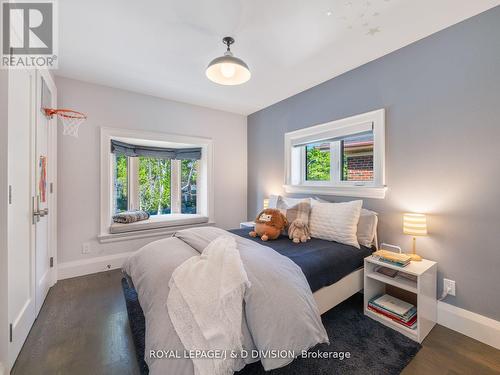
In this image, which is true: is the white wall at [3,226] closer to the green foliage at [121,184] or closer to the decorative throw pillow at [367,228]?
the green foliage at [121,184]

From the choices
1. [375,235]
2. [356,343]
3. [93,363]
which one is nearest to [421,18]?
[375,235]

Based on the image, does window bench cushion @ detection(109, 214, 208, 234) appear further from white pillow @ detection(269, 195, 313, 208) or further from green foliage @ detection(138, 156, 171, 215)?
white pillow @ detection(269, 195, 313, 208)

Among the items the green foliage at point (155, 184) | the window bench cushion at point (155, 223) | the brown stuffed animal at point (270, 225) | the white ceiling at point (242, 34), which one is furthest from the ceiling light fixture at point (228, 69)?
the green foliage at point (155, 184)

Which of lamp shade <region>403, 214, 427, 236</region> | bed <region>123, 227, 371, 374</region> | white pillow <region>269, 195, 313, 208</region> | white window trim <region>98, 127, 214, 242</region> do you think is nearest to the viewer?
bed <region>123, 227, 371, 374</region>

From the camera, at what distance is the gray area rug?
1392mm

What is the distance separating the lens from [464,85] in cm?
177

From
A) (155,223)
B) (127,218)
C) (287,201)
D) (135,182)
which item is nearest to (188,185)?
(135,182)

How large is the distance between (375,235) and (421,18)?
1859 mm

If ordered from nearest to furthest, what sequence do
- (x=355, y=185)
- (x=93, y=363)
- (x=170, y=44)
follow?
1. (x=93, y=363)
2. (x=170, y=44)
3. (x=355, y=185)

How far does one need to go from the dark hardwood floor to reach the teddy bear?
3.66 ft

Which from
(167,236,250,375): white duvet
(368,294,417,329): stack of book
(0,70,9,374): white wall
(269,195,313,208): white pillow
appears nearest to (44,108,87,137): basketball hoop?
(0,70,9,374): white wall

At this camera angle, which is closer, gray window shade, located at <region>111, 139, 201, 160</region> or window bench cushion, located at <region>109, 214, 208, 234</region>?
window bench cushion, located at <region>109, 214, 208, 234</region>

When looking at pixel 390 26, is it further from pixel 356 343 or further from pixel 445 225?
pixel 356 343

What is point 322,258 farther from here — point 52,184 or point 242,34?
point 52,184
